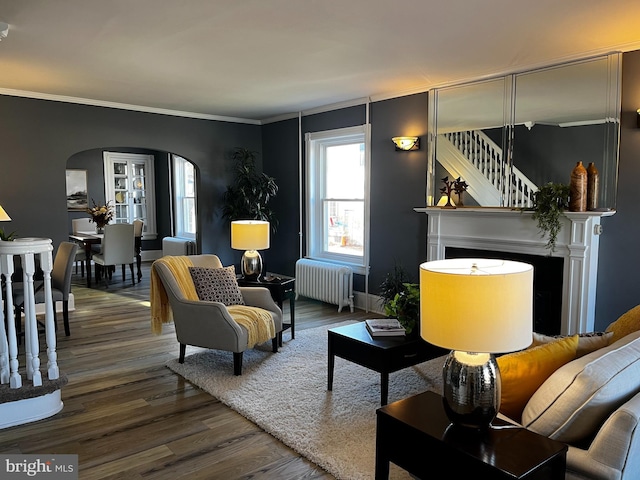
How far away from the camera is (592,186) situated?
384cm

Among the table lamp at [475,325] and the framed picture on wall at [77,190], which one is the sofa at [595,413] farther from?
the framed picture on wall at [77,190]

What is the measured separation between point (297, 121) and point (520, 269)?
17.3 ft

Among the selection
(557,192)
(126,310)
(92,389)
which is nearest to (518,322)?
(557,192)

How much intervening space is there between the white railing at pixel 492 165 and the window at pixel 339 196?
126 centimetres

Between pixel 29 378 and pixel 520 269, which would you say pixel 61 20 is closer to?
pixel 29 378

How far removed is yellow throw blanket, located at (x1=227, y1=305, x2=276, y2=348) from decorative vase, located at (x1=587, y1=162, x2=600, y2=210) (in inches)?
106

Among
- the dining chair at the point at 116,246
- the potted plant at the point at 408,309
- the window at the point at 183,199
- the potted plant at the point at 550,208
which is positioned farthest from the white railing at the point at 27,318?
the window at the point at 183,199

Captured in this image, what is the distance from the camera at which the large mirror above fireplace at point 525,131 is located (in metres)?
3.85

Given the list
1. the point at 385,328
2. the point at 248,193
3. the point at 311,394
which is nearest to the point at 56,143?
the point at 248,193

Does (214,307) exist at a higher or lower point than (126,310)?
higher

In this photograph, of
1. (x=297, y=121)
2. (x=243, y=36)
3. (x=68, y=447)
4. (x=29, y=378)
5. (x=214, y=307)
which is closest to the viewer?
(x=68, y=447)

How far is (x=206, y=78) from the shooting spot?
4656 mm

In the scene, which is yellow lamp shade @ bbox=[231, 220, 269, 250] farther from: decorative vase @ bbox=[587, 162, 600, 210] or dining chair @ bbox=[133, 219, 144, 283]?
dining chair @ bbox=[133, 219, 144, 283]

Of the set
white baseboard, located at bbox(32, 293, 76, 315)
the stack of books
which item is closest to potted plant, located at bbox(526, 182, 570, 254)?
the stack of books
